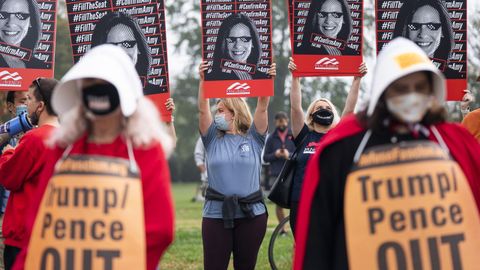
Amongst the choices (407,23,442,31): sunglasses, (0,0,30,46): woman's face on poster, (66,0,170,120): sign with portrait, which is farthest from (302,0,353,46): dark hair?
(0,0,30,46): woman's face on poster

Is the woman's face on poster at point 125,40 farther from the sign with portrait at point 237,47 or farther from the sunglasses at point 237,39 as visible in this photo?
the sunglasses at point 237,39

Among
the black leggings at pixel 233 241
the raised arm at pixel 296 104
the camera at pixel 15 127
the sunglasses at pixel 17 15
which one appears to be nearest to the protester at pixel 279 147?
the raised arm at pixel 296 104

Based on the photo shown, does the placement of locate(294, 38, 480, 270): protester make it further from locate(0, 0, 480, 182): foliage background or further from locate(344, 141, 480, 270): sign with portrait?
locate(0, 0, 480, 182): foliage background

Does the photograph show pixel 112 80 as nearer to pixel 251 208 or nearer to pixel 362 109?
pixel 362 109

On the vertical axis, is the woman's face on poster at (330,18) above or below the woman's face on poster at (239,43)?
above

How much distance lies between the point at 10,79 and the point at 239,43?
6.69 ft

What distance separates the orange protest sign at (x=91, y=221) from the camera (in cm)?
413

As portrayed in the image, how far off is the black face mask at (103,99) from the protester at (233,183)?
3.36 meters

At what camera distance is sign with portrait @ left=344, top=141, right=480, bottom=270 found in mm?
4082

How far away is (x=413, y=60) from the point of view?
13.6 feet

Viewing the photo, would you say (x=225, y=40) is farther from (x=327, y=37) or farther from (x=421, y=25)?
(x=421, y=25)

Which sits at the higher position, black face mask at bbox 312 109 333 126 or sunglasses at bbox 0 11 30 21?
sunglasses at bbox 0 11 30 21

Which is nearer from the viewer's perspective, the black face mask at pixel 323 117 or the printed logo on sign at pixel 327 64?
the printed logo on sign at pixel 327 64

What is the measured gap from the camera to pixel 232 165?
768cm
